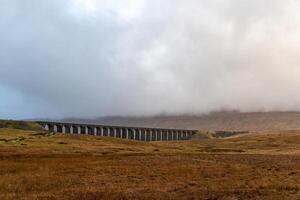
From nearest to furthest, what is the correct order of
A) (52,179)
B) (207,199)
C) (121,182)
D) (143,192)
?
(207,199) < (143,192) < (121,182) < (52,179)

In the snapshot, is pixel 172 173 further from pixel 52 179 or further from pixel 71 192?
pixel 71 192

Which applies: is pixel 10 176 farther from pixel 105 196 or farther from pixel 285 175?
pixel 285 175

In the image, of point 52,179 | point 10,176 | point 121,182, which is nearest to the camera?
point 121,182

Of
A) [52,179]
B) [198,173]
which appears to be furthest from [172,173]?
[52,179]

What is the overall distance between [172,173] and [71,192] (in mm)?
12928

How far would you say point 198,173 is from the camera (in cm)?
4166

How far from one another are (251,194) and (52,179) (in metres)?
16.2

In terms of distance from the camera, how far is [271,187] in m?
31.1

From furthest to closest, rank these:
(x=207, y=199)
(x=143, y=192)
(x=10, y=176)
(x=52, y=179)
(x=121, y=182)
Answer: (x=10, y=176)
(x=52, y=179)
(x=121, y=182)
(x=143, y=192)
(x=207, y=199)

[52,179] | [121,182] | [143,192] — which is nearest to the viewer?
[143,192]

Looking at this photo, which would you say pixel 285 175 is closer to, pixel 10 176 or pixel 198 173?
pixel 198 173

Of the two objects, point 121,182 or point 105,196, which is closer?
point 105,196

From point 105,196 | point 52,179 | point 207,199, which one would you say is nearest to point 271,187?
point 207,199

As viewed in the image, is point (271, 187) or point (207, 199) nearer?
point (207, 199)
